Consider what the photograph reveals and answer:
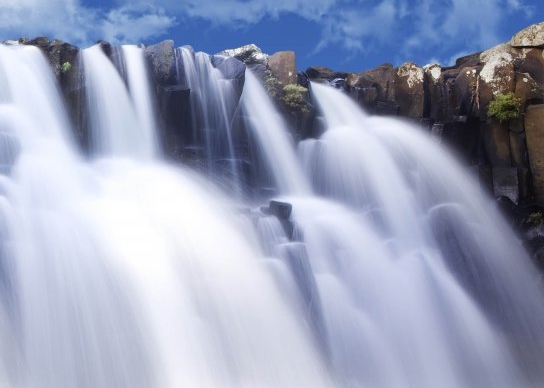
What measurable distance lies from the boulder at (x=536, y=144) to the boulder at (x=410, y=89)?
9.22 ft

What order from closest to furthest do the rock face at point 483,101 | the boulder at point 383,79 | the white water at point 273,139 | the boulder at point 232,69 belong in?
the white water at point 273,139, the boulder at point 232,69, the rock face at point 483,101, the boulder at point 383,79

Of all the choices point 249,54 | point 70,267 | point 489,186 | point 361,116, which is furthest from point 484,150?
point 70,267

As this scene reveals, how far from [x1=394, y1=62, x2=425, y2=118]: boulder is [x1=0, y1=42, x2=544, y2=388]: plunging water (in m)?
0.87

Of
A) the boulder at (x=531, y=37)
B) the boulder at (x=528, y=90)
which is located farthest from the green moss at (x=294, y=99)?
the boulder at (x=531, y=37)

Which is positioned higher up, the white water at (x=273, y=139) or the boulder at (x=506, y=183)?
the white water at (x=273, y=139)

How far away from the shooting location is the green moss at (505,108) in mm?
17328

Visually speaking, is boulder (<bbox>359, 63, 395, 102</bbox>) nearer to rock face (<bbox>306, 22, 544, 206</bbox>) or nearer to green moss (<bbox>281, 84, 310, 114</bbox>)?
rock face (<bbox>306, 22, 544, 206</bbox>)

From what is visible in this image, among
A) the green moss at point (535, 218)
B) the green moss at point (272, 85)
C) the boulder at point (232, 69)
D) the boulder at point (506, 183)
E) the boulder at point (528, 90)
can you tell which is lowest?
the green moss at point (535, 218)

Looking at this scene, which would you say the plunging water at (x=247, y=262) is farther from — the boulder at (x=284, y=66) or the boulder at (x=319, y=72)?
the boulder at (x=319, y=72)

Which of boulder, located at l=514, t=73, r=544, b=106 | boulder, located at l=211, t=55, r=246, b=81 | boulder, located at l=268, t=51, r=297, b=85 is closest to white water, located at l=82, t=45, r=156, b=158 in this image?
boulder, located at l=211, t=55, r=246, b=81

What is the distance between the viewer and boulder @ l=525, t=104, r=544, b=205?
17.0 meters

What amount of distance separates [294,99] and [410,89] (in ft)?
12.1

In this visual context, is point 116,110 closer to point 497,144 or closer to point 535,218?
point 497,144

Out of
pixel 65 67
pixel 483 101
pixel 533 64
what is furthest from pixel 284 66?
pixel 533 64
